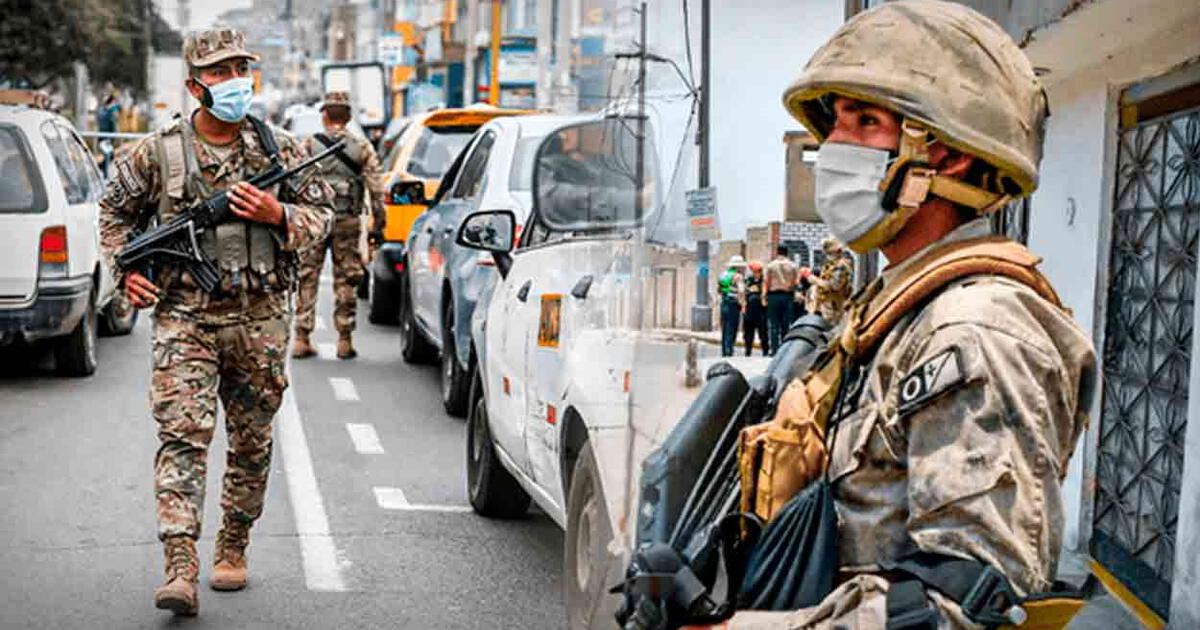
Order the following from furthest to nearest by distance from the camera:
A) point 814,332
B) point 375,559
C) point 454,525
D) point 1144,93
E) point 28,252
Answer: point 28,252, point 454,525, point 375,559, point 1144,93, point 814,332

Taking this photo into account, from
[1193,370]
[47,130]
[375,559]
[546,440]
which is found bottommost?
[375,559]

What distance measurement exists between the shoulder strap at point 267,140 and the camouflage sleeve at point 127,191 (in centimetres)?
36

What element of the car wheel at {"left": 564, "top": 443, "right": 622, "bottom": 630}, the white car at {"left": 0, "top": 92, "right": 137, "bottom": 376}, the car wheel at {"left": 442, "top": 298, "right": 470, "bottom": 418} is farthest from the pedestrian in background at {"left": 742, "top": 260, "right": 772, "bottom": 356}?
the white car at {"left": 0, "top": 92, "right": 137, "bottom": 376}

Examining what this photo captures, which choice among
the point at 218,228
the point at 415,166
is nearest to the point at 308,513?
the point at 218,228

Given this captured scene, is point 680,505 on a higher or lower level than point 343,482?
higher

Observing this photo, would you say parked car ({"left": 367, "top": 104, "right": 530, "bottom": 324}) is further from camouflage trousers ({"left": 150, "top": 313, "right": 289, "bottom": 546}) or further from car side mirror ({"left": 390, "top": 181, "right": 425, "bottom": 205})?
camouflage trousers ({"left": 150, "top": 313, "right": 289, "bottom": 546})

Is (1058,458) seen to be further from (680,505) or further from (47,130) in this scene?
(47,130)

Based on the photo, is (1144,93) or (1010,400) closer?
(1010,400)

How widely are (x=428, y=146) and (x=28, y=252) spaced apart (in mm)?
4712

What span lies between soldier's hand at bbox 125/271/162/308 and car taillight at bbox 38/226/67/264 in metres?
5.23

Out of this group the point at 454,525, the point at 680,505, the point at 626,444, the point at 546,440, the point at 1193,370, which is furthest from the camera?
the point at 454,525

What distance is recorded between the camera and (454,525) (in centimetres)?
714

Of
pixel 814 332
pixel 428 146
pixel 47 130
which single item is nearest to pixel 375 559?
pixel 814 332

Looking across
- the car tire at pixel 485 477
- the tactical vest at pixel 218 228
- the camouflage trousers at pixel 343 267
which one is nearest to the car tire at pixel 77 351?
the camouflage trousers at pixel 343 267
